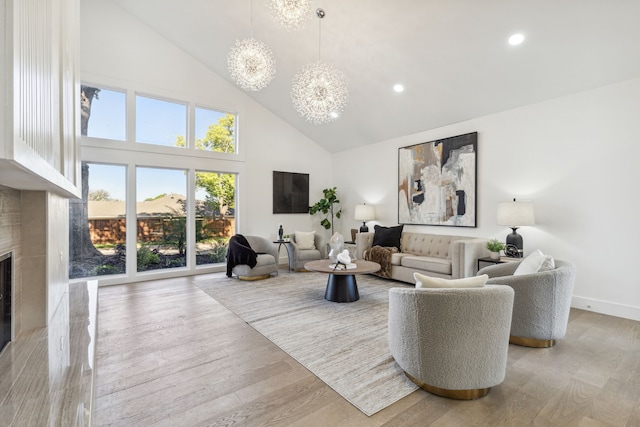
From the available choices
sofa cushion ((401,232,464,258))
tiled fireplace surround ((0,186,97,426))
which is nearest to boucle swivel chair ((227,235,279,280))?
sofa cushion ((401,232,464,258))

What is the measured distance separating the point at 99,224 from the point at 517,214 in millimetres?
6519

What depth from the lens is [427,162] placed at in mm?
5543

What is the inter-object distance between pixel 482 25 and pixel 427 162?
8.04ft

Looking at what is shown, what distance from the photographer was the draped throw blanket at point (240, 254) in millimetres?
5199

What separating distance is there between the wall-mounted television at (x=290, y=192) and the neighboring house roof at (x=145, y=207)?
6.77 feet

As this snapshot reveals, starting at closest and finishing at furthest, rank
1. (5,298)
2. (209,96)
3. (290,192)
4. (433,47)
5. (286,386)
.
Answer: (5,298) < (286,386) < (433,47) < (209,96) < (290,192)

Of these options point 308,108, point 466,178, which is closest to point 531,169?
point 466,178

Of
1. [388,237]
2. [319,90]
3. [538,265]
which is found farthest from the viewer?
[388,237]

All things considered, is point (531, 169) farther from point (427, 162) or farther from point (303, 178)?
point (303, 178)

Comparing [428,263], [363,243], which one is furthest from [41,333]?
[363,243]

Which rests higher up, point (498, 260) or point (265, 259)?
point (498, 260)

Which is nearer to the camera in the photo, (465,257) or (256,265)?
(465,257)

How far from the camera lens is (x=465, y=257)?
13.8 feet

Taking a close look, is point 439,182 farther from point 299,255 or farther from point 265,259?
point 265,259
